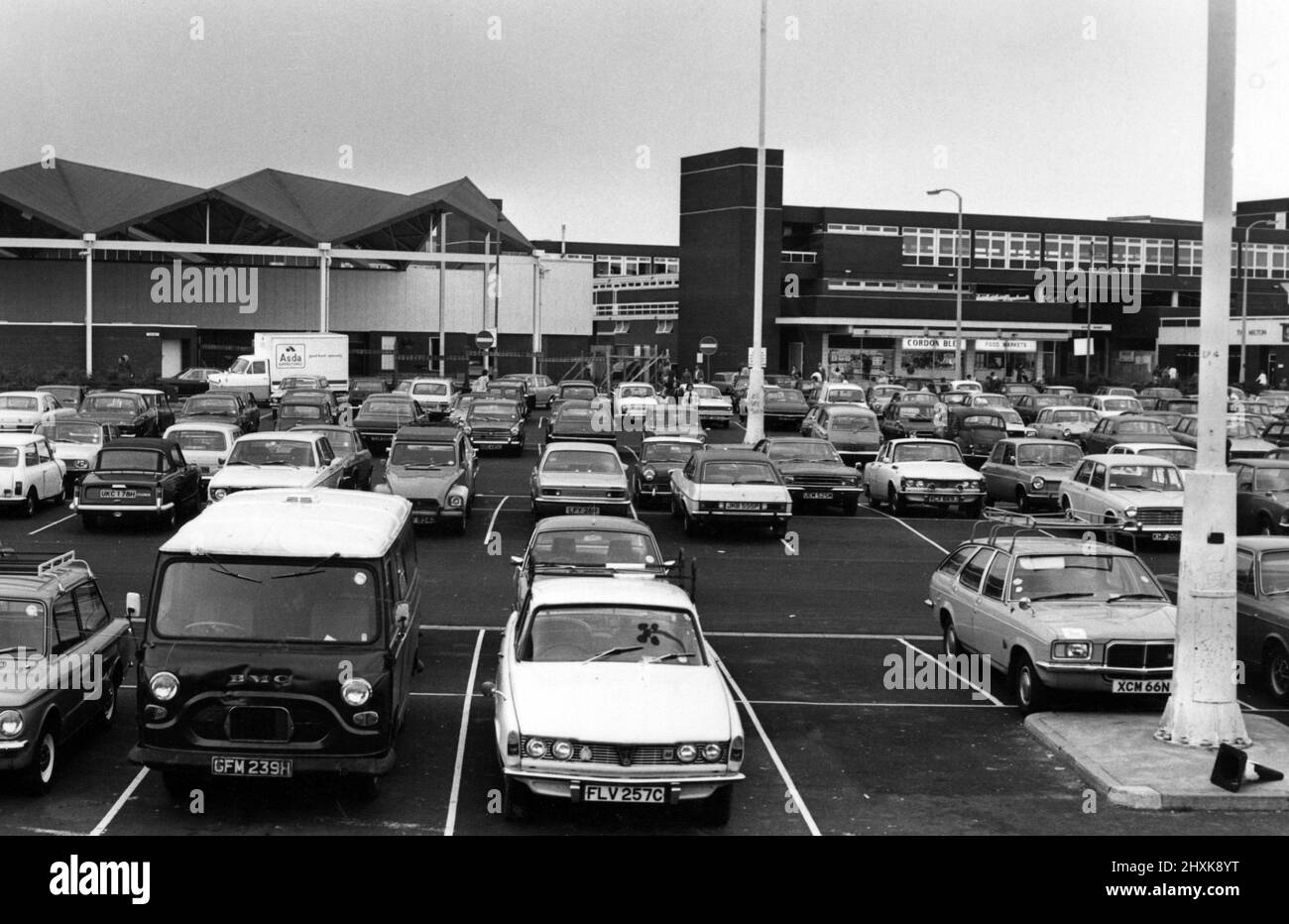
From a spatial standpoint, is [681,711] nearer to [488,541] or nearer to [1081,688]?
[1081,688]

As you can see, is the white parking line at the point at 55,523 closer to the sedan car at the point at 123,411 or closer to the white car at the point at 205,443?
the white car at the point at 205,443

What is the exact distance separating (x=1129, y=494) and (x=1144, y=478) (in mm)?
643

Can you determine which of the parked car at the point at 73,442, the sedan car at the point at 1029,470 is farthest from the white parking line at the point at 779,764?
the parked car at the point at 73,442

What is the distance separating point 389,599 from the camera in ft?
35.9

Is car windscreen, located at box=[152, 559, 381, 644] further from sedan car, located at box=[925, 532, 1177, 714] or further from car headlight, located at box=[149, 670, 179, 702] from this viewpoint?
sedan car, located at box=[925, 532, 1177, 714]

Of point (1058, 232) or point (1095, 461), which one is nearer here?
point (1095, 461)

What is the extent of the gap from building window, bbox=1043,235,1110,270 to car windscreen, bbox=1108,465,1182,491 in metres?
75.5

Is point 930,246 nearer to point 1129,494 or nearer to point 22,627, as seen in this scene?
point 1129,494

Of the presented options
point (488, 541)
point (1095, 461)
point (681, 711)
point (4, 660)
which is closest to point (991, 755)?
point (681, 711)

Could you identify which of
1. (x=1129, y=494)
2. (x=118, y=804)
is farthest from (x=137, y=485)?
(x=1129, y=494)

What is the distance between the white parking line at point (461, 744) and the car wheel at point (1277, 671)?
25.0 feet

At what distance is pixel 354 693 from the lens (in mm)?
10180

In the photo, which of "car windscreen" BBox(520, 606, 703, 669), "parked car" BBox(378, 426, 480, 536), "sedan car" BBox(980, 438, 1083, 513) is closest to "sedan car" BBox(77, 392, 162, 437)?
"parked car" BBox(378, 426, 480, 536)

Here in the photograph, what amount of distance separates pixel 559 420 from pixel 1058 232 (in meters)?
68.3
